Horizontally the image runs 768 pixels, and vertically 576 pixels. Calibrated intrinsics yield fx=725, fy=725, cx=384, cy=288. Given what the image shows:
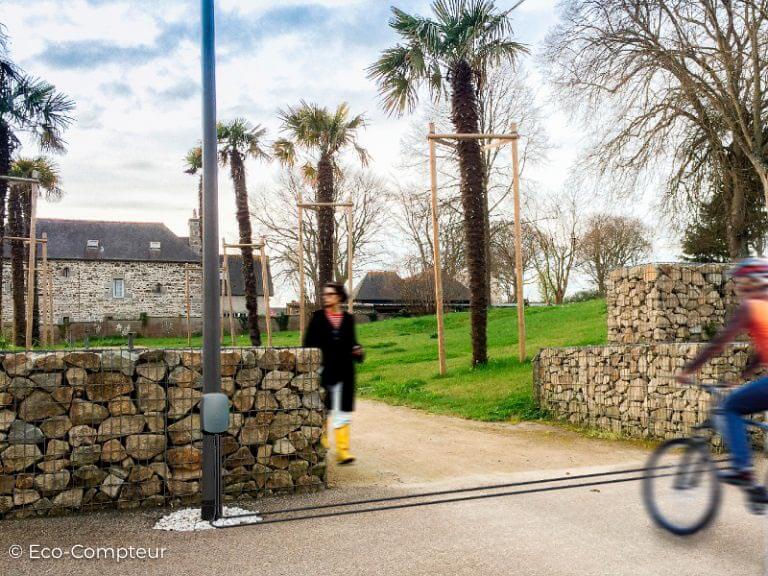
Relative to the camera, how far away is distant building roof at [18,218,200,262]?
2210 inches

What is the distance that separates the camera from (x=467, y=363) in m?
20.5

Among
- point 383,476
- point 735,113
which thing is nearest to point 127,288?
point 735,113

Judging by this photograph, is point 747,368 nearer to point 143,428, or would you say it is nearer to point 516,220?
point 143,428

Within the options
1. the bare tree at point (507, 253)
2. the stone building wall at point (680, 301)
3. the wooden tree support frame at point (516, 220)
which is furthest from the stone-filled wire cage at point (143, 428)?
the bare tree at point (507, 253)

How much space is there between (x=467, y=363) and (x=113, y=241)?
148 feet

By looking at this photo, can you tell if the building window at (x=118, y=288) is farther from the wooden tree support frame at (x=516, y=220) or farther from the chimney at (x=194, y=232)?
the wooden tree support frame at (x=516, y=220)

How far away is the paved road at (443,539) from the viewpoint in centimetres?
662

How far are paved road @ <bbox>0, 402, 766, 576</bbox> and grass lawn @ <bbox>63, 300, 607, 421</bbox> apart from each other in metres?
5.32

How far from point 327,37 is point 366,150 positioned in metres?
19.0

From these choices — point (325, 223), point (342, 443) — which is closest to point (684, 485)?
point (342, 443)

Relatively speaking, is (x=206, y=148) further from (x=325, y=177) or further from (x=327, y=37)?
(x=325, y=177)

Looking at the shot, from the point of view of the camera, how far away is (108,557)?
7078 mm

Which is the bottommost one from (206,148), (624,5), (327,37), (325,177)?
(206,148)

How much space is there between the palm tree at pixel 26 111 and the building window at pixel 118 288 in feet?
88.5
